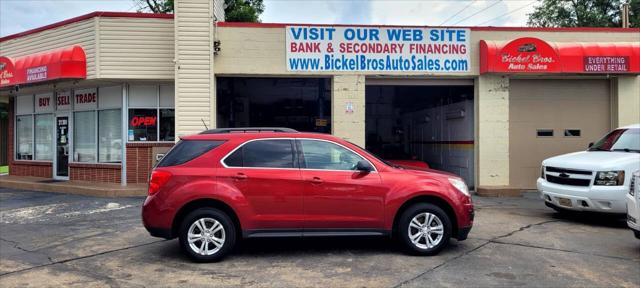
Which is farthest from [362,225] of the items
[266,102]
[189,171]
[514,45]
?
[266,102]

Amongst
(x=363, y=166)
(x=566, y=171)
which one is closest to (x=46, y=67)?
(x=363, y=166)

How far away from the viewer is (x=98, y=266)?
21.5ft

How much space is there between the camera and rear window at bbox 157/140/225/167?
6699mm

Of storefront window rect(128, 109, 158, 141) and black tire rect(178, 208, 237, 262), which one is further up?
storefront window rect(128, 109, 158, 141)

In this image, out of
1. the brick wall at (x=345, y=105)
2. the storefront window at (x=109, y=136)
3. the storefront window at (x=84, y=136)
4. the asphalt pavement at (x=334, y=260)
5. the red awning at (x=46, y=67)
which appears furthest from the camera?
the storefront window at (x=84, y=136)

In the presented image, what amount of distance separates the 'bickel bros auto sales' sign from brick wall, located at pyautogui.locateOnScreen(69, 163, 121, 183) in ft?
20.2

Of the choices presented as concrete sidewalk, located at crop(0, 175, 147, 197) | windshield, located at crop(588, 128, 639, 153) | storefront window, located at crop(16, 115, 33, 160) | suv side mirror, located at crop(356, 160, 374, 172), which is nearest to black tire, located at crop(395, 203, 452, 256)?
suv side mirror, located at crop(356, 160, 374, 172)

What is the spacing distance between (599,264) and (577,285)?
114 cm

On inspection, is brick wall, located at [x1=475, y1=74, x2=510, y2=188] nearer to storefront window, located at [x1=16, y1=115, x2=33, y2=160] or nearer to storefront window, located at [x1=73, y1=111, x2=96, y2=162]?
storefront window, located at [x1=73, y1=111, x2=96, y2=162]

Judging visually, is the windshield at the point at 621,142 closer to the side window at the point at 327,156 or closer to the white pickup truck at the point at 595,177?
the white pickup truck at the point at 595,177

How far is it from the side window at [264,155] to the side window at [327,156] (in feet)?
0.71

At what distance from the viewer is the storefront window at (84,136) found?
15.8 m

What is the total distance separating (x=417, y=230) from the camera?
675 centimetres

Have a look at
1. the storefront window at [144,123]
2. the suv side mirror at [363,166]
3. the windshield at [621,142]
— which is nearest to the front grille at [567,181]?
the windshield at [621,142]
